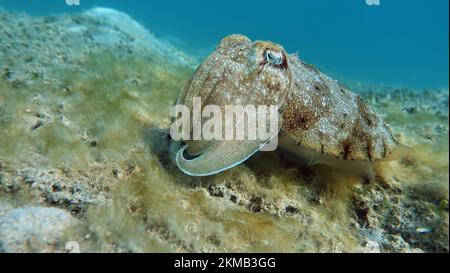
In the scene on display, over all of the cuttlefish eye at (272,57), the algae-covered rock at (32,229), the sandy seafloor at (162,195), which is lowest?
the algae-covered rock at (32,229)

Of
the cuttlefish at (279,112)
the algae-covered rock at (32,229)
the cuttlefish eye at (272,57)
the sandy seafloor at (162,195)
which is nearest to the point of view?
the algae-covered rock at (32,229)

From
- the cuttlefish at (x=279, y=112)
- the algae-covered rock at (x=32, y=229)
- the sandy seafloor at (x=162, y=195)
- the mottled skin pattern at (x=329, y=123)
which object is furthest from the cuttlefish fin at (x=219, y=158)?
the algae-covered rock at (x=32, y=229)

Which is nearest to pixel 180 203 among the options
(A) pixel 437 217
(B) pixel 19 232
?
(B) pixel 19 232

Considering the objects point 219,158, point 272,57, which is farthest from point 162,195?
point 272,57

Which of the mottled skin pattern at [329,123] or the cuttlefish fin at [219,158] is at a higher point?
the mottled skin pattern at [329,123]

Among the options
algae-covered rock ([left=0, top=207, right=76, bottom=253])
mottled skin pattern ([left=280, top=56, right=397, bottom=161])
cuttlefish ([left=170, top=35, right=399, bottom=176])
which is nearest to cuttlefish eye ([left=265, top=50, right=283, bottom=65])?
Result: cuttlefish ([left=170, top=35, right=399, bottom=176])

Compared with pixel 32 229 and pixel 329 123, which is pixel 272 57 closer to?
pixel 329 123

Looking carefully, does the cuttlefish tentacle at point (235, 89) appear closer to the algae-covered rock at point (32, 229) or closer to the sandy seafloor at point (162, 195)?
the sandy seafloor at point (162, 195)

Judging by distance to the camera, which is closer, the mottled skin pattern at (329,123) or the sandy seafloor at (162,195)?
the sandy seafloor at (162,195)

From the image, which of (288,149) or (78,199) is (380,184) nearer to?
(288,149)
